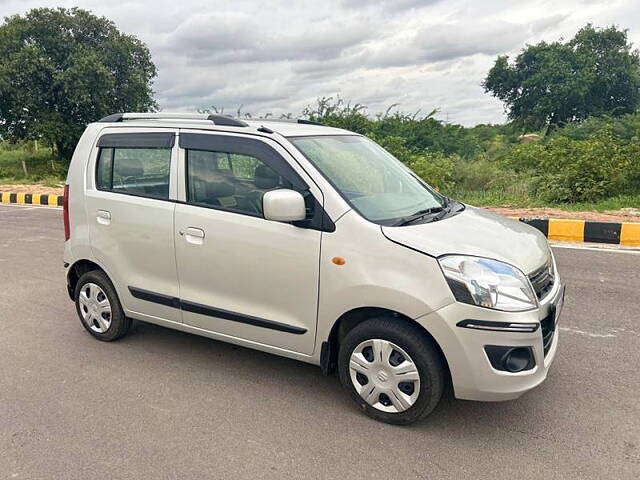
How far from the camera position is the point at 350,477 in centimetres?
260

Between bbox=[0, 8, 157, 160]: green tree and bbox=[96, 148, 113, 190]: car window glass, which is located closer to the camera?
bbox=[96, 148, 113, 190]: car window glass

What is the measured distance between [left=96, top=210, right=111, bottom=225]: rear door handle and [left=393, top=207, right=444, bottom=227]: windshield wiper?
2258mm

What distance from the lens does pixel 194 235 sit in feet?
11.7

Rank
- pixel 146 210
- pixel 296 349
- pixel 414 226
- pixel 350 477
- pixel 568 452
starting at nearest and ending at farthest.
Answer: pixel 350 477, pixel 568 452, pixel 414 226, pixel 296 349, pixel 146 210

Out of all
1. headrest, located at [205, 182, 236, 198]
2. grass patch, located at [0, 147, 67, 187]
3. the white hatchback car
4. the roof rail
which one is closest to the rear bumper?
the white hatchback car

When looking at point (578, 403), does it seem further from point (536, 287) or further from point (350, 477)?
point (350, 477)

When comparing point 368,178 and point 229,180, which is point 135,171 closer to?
point 229,180

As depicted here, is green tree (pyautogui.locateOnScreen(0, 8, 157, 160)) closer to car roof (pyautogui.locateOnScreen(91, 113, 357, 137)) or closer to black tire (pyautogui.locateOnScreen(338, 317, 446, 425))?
car roof (pyautogui.locateOnScreen(91, 113, 357, 137))

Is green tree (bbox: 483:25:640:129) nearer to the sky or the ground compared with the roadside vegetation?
nearer to the sky

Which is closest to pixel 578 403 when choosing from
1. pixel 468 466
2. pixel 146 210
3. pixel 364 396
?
pixel 468 466

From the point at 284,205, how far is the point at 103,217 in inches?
71.0

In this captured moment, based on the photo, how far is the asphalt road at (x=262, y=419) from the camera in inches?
106

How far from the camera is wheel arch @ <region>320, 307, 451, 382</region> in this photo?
2922mm

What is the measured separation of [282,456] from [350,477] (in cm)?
39
